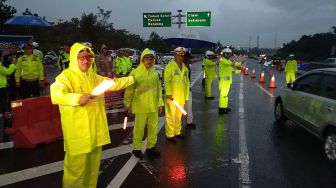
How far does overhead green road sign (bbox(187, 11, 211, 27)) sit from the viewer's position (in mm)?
32844

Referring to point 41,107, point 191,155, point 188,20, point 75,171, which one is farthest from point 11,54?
point 188,20

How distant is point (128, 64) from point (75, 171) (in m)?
10.5

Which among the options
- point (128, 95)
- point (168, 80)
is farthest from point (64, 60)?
point (128, 95)

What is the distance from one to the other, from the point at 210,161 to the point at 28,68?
5555 mm

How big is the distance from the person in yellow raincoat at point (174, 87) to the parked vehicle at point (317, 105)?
2.54m

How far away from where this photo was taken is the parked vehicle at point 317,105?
650 cm

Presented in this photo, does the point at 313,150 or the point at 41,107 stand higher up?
the point at 41,107

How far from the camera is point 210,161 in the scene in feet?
21.4

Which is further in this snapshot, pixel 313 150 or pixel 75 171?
pixel 313 150

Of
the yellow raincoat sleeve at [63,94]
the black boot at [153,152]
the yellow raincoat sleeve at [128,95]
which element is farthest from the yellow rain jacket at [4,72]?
the yellow raincoat sleeve at [63,94]

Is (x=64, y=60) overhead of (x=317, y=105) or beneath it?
overhead

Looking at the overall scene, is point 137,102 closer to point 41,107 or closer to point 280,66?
point 41,107

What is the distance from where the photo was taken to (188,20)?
109 feet

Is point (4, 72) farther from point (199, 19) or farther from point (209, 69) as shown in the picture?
point (199, 19)
